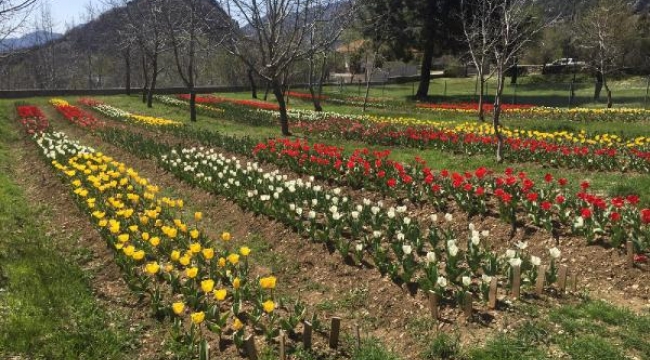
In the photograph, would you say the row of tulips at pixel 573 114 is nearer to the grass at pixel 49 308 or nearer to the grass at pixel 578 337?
the grass at pixel 578 337

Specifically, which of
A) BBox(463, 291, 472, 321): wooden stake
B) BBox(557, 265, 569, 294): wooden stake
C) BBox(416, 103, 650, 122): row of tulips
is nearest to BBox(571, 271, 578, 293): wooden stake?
BBox(557, 265, 569, 294): wooden stake

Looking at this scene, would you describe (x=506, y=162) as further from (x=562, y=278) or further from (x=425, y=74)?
(x=425, y=74)

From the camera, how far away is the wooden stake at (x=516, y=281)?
529 cm

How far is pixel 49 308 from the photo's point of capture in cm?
561

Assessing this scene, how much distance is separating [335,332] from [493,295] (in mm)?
1743

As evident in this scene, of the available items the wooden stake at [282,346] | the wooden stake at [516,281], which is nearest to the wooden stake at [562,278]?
the wooden stake at [516,281]

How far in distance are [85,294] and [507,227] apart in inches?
237

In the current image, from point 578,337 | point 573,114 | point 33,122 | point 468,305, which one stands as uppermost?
point 573,114

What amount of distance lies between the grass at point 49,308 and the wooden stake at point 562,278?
15.4ft

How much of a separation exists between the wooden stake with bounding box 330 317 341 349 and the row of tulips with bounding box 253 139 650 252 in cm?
358

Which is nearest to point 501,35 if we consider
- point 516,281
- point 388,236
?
point 388,236

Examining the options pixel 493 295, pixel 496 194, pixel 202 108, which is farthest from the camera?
pixel 202 108

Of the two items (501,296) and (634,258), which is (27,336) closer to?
(501,296)

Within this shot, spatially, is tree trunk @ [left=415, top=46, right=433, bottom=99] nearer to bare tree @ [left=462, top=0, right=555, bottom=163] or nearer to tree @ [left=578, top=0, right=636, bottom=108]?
tree @ [left=578, top=0, right=636, bottom=108]
